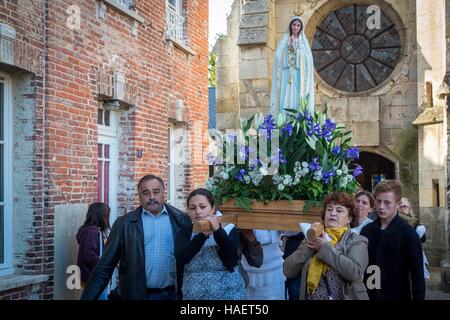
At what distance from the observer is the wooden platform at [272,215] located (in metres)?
5.83

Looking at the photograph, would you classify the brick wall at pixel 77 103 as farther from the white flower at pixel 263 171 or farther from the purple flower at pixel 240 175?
the white flower at pixel 263 171

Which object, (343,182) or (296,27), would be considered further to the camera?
(296,27)

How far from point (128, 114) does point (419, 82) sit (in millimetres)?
6568

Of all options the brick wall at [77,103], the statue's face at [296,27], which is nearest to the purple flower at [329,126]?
the statue's face at [296,27]

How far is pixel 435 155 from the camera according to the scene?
43.9ft

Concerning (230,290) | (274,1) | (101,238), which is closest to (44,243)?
(101,238)

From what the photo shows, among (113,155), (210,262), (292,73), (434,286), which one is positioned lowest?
(434,286)

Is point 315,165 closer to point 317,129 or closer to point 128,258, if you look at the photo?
point 317,129

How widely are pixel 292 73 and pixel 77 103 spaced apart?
2969 millimetres

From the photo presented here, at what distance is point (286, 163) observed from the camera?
6.20 m

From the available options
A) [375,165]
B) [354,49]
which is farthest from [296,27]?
[375,165]

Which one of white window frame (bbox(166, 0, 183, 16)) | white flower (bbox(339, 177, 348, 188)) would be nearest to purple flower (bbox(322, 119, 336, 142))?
white flower (bbox(339, 177, 348, 188))

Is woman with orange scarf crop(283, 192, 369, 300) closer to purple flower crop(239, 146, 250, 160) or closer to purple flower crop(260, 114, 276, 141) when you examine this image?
purple flower crop(239, 146, 250, 160)

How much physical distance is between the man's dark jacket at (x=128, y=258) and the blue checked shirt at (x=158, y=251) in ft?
0.14
